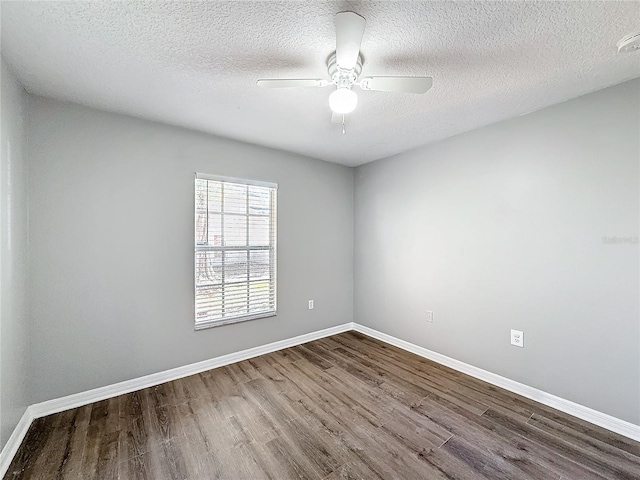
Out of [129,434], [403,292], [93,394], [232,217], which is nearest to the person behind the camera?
[129,434]

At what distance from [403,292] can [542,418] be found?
1609mm

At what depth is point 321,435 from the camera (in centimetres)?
182

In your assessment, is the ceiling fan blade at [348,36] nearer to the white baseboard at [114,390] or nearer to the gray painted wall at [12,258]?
the gray painted wall at [12,258]

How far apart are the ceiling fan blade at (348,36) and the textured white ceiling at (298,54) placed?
0.28 ft

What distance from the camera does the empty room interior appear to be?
147 centimetres

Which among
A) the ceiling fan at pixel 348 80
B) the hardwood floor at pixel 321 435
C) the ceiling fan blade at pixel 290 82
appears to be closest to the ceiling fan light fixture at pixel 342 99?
the ceiling fan at pixel 348 80

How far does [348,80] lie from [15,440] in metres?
3.06

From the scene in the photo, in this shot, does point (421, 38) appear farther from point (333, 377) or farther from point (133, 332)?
point (133, 332)

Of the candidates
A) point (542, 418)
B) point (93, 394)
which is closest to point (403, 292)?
point (542, 418)

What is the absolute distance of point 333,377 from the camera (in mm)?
2588

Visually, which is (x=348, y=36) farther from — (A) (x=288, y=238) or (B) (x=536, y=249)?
(A) (x=288, y=238)

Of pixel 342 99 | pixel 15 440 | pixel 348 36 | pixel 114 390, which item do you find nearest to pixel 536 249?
pixel 342 99

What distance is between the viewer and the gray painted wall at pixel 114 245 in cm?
201

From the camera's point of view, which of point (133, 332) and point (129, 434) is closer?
point (129, 434)
